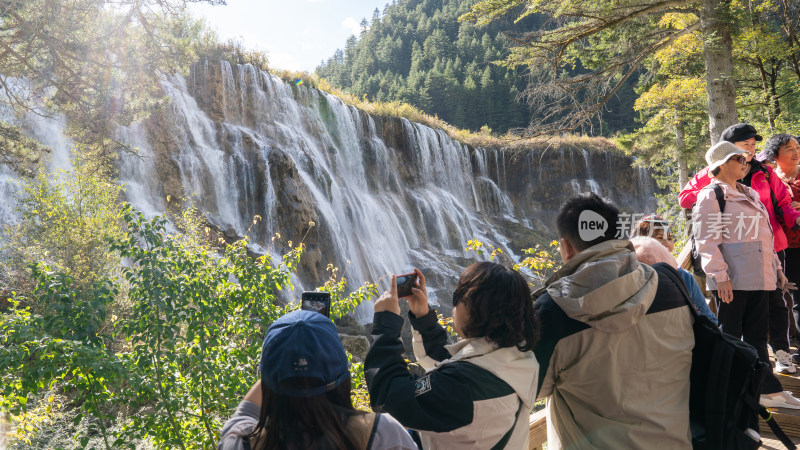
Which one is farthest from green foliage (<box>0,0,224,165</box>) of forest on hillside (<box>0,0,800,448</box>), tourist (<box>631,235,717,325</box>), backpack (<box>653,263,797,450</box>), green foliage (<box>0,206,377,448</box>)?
backpack (<box>653,263,797,450</box>)

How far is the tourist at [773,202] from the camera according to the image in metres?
3.70

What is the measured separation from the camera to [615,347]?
1.69m

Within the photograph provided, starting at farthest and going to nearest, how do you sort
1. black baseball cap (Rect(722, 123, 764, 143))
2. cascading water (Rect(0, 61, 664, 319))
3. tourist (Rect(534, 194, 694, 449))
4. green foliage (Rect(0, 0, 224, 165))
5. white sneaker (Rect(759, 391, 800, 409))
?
cascading water (Rect(0, 61, 664, 319)) → green foliage (Rect(0, 0, 224, 165)) → black baseball cap (Rect(722, 123, 764, 143)) → white sneaker (Rect(759, 391, 800, 409)) → tourist (Rect(534, 194, 694, 449))

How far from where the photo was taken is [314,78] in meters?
21.7

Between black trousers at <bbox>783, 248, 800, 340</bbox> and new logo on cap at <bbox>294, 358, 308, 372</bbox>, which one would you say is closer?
new logo on cap at <bbox>294, 358, 308, 372</bbox>

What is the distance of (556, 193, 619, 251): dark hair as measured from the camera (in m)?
1.78

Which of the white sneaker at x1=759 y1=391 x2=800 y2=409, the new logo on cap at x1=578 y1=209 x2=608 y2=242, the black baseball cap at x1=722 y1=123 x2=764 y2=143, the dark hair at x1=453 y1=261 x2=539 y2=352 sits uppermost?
the black baseball cap at x1=722 y1=123 x2=764 y2=143

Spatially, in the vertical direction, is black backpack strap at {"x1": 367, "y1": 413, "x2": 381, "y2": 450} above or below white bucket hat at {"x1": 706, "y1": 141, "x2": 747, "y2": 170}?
below

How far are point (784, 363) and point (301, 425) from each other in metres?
4.20

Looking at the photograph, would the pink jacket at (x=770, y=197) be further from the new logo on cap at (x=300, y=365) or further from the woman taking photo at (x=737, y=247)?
the new logo on cap at (x=300, y=365)

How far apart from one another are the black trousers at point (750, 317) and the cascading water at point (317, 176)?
8.22 metres

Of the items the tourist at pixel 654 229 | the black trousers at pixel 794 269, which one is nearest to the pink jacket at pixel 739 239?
the tourist at pixel 654 229

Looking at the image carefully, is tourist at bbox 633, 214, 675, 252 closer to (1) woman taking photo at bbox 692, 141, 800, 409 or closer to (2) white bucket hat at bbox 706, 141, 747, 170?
(1) woman taking photo at bbox 692, 141, 800, 409

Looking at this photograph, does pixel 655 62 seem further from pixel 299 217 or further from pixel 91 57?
pixel 91 57
